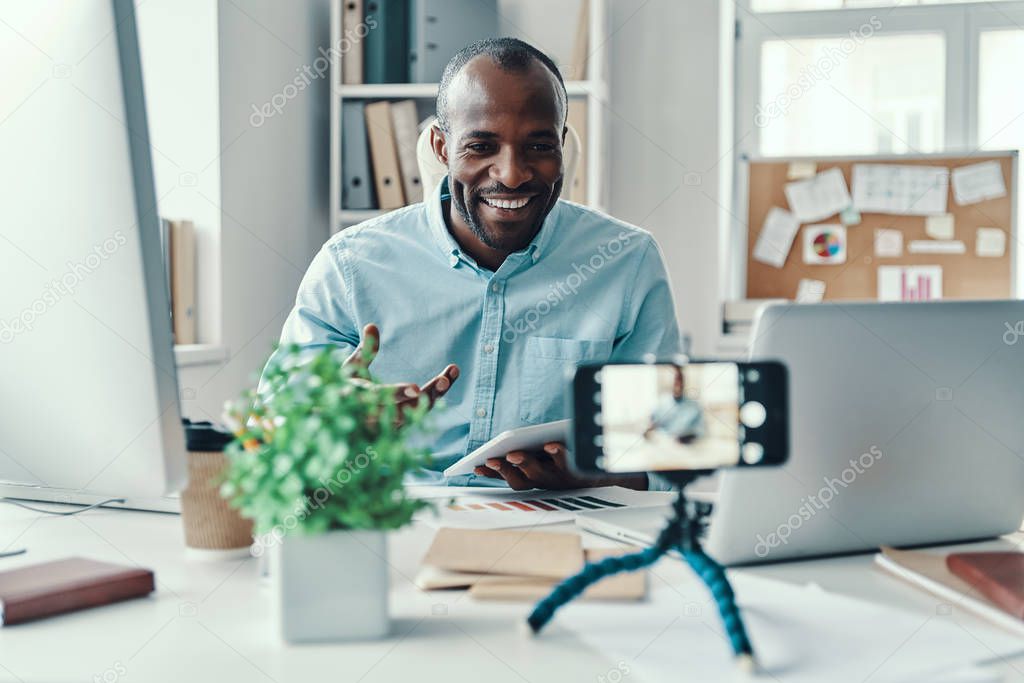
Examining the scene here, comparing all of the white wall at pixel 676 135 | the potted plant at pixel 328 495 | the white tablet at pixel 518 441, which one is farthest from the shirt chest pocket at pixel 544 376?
the white wall at pixel 676 135

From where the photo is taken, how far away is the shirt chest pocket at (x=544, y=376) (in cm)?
155

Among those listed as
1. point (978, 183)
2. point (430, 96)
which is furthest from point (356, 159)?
point (978, 183)

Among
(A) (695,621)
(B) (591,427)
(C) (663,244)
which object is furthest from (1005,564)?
(C) (663,244)

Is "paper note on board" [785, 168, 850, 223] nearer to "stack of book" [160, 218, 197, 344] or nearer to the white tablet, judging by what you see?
"stack of book" [160, 218, 197, 344]

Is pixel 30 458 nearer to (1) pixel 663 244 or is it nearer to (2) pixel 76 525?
(2) pixel 76 525

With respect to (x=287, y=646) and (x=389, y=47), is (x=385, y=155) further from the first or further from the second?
(x=287, y=646)

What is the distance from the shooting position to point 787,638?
682mm

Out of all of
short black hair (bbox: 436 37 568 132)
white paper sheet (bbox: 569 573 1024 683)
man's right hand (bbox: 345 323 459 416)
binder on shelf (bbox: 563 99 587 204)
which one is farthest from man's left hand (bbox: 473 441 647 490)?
binder on shelf (bbox: 563 99 587 204)

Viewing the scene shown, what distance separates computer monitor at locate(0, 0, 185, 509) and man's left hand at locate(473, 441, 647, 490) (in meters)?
0.56

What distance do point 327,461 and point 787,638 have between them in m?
0.36

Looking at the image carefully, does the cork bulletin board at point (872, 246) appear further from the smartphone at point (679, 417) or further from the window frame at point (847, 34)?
the smartphone at point (679, 417)

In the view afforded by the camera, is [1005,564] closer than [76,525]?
Yes

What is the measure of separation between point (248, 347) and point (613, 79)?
1436mm

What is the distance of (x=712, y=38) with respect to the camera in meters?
2.95
